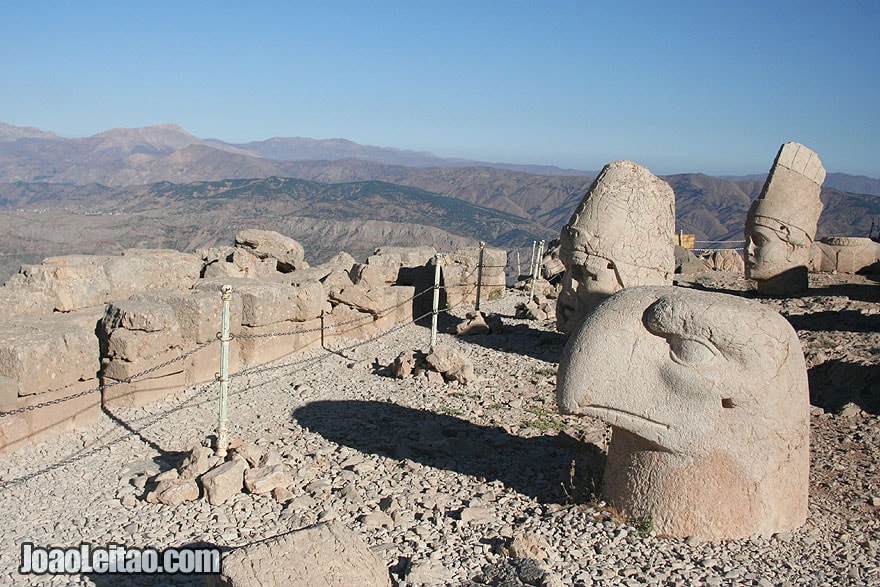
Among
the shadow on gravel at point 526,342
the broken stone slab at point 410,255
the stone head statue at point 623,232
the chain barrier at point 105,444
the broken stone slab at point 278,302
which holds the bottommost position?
the chain barrier at point 105,444

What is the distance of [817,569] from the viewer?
3.62 m

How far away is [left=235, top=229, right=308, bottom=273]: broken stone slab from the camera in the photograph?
36.5 feet

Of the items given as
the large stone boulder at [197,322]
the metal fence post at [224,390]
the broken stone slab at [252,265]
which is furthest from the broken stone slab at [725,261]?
the metal fence post at [224,390]

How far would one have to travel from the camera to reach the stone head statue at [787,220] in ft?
38.7

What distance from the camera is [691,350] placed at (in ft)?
12.2

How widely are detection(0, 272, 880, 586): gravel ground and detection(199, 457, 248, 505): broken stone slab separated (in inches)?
2.6

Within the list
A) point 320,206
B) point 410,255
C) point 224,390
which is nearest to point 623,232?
point 224,390

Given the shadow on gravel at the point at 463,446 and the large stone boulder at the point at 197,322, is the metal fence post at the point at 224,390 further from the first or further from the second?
the large stone boulder at the point at 197,322

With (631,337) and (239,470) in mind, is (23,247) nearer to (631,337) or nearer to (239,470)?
(239,470)

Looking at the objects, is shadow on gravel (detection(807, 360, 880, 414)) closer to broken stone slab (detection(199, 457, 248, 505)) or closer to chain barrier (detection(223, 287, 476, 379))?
chain barrier (detection(223, 287, 476, 379))

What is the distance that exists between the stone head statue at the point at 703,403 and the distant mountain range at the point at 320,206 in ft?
51.6

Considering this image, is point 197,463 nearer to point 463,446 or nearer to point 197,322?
point 463,446

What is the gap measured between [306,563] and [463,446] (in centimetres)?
239

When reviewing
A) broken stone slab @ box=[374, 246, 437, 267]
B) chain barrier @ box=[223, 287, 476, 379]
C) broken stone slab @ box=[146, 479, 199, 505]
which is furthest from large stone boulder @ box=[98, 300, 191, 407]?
broken stone slab @ box=[374, 246, 437, 267]
